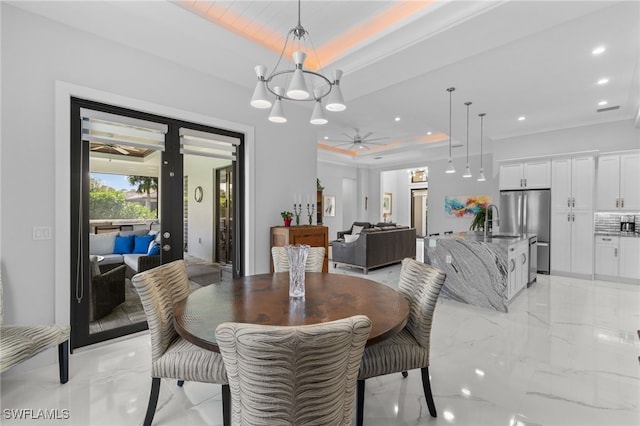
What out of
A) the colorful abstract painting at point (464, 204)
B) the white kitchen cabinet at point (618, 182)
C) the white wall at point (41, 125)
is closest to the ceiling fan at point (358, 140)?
the colorful abstract painting at point (464, 204)

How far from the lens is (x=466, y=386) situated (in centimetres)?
220

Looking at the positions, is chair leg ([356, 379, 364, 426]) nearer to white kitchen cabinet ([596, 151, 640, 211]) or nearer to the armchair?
the armchair

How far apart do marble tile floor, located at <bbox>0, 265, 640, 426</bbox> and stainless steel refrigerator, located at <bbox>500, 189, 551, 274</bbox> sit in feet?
9.22

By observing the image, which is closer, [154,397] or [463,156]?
[154,397]

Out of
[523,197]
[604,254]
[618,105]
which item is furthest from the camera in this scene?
[523,197]

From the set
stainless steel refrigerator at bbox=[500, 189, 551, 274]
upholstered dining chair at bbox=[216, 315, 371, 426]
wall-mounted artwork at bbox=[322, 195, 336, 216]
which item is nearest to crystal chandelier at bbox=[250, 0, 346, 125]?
upholstered dining chair at bbox=[216, 315, 371, 426]

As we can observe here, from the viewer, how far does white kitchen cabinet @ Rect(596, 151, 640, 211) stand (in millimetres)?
5172

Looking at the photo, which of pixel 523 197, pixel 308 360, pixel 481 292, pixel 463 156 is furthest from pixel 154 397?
pixel 463 156

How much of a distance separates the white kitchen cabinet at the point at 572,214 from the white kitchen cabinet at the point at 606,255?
126mm

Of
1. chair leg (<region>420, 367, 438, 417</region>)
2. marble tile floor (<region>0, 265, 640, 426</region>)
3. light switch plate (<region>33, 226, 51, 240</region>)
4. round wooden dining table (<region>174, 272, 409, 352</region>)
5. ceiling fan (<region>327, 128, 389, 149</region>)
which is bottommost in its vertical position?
marble tile floor (<region>0, 265, 640, 426</region>)

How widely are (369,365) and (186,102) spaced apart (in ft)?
10.2

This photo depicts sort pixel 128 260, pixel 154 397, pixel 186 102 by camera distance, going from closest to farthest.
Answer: pixel 154 397, pixel 128 260, pixel 186 102

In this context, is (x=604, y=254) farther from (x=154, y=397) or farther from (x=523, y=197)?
(x=154, y=397)

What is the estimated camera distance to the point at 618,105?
4750 mm
